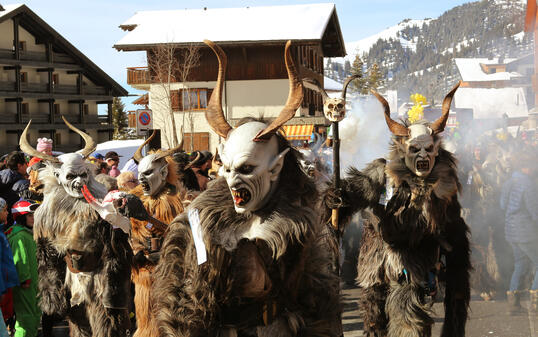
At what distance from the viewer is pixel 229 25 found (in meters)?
43.2

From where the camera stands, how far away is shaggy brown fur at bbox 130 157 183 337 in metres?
6.37

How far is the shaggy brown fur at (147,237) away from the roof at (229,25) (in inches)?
1310

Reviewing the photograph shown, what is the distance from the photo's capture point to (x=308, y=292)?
4.18m

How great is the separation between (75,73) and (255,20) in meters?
15.6

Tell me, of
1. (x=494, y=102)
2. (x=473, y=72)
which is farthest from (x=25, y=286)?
(x=473, y=72)

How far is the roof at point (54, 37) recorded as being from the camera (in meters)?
46.1

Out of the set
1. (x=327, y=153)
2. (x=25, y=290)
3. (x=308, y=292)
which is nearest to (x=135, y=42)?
(x=327, y=153)

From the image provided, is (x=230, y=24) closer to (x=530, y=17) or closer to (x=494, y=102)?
(x=494, y=102)

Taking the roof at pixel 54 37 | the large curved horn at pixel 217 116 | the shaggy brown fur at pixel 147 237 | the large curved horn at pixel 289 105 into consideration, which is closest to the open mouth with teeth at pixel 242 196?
the large curved horn at pixel 289 105

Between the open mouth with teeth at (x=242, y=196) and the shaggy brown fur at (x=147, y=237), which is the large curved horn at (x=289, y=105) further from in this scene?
the shaggy brown fur at (x=147, y=237)

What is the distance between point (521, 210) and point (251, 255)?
680 cm

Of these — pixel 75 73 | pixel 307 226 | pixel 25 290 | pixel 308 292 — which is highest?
pixel 75 73

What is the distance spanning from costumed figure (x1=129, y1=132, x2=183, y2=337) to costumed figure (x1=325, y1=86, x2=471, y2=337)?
1495 millimetres

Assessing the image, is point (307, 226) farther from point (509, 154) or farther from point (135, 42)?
point (135, 42)
